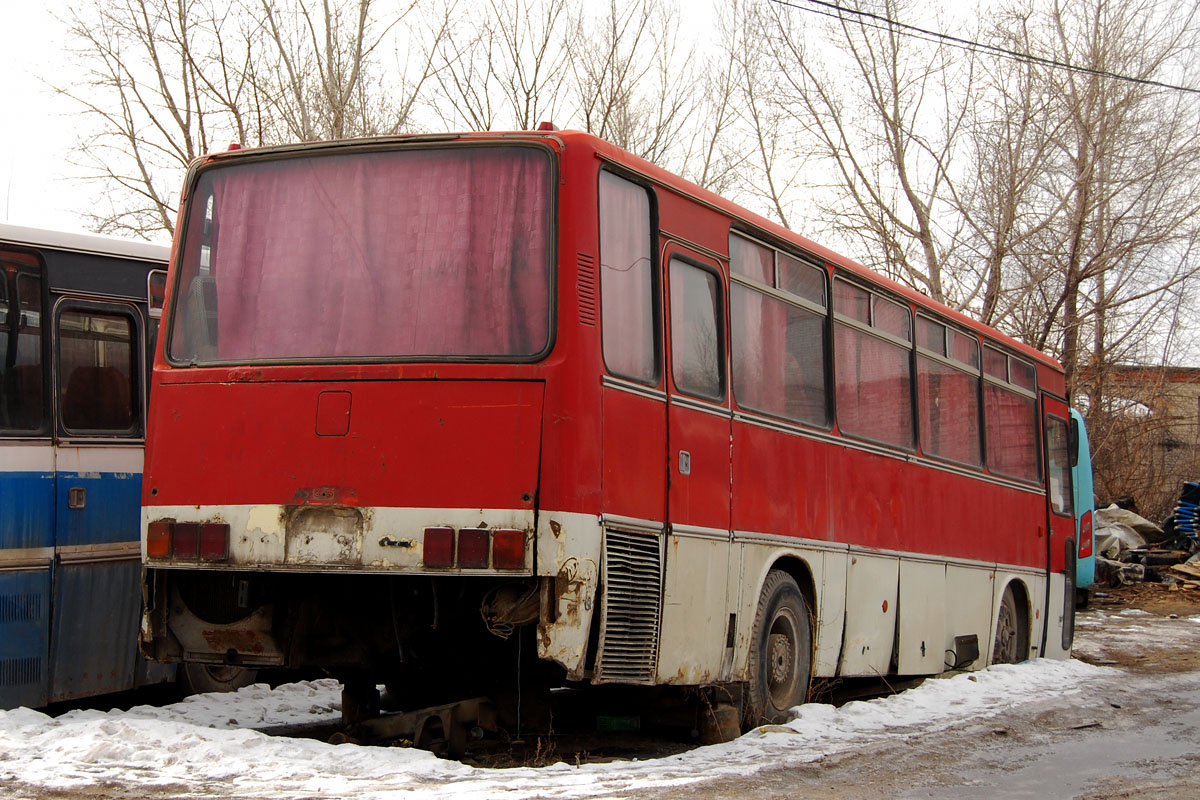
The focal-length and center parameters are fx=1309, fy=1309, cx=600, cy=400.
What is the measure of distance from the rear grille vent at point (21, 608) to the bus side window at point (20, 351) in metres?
1.01

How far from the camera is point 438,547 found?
6230 mm

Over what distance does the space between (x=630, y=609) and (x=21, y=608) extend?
381 centimetres

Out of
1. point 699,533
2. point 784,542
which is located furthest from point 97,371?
point 784,542

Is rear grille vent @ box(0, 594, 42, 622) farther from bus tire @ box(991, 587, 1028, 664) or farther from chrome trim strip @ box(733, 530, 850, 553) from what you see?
bus tire @ box(991, 587, 1028, 664)

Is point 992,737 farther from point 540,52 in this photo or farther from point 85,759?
point 540,52

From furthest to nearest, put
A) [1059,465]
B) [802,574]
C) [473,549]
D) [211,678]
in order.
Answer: [1059,465] → [211,678] → [802,574] → [473,549]

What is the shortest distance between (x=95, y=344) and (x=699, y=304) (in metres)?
4.00

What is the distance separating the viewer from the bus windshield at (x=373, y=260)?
6527 mm

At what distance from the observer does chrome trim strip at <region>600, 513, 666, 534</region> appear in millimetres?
6418

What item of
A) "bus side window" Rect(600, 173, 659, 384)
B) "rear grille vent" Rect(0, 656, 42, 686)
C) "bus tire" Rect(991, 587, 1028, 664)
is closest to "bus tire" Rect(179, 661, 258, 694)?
"rear grille vent" Rect(0, 656, 42, 686)

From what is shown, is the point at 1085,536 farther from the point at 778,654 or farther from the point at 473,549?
the point at 473,549

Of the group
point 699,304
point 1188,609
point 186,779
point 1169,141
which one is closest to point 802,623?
point 699,304

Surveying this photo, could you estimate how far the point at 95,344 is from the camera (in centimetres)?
858

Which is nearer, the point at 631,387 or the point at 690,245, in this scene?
the point at 631,387
